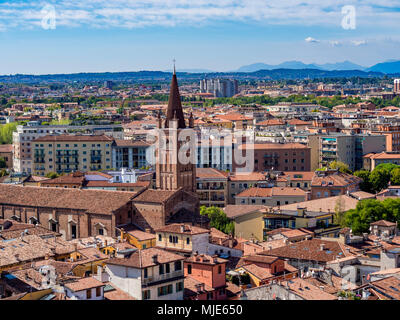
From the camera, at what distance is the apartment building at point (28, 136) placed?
58219 millimetres

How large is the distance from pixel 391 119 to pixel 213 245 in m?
55.9

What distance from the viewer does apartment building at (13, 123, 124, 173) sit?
191 ft

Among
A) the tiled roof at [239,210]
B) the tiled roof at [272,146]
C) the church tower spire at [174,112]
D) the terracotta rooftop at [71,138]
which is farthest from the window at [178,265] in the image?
the terracotta rooftop at [71,138]

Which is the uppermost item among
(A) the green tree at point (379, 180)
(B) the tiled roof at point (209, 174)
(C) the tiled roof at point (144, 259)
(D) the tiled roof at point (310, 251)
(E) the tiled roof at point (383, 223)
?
(C) the tiled roof at point (144, 259)

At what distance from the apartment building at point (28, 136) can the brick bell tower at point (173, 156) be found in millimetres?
25230

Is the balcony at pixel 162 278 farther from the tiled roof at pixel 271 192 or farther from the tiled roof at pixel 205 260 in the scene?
the tiled roof at pixel 271 192

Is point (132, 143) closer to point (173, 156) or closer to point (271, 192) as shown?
point (271, 192)

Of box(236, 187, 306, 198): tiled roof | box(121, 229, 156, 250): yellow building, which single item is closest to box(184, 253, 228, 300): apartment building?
box(121, 229, 156, 250): yellow building

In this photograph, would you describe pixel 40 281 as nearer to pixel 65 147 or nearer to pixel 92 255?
pixel 92 255

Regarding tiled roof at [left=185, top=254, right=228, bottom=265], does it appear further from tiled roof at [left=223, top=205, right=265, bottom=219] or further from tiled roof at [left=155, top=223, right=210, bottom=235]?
tiled roof at [left=223, top=205, right=265, bottom=219]

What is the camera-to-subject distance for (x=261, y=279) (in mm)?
19500

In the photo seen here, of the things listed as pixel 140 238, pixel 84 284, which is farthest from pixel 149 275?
pixel 140 238

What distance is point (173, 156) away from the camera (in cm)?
3275
